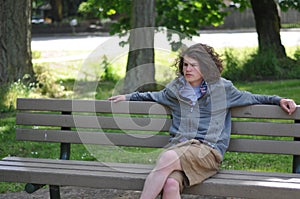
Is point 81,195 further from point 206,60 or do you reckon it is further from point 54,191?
point 206,60

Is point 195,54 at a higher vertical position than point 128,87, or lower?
higher

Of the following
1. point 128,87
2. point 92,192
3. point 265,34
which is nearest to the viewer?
point 92,192

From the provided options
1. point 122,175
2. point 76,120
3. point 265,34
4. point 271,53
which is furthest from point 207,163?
point 265,34

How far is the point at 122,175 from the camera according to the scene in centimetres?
405

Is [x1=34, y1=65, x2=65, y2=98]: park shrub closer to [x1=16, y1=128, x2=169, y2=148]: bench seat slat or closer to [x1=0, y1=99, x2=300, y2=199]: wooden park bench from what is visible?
[x1=0, y1=99, x2=300, y2=199]: wooden park bench

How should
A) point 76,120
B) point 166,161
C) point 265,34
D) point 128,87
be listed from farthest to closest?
point 265,34 → point 128,87 → point 76,120 → point 166,161

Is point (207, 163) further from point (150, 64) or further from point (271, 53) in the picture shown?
point (271, 53)

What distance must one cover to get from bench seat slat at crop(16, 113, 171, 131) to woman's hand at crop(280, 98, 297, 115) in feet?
2.73

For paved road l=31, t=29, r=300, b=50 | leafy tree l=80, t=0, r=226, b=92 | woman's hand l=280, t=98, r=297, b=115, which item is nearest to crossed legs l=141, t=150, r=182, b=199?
woman's hand l=280, t=98, r=297, b=115

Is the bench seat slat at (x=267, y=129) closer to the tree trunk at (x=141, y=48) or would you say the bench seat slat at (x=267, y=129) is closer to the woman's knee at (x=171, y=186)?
the woman's knee at (x=171, y=186)

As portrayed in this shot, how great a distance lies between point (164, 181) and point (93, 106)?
42.9 inches

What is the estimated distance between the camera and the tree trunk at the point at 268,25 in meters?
13.3

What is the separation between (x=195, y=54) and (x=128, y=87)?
4.81 metres

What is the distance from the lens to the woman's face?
431cm
